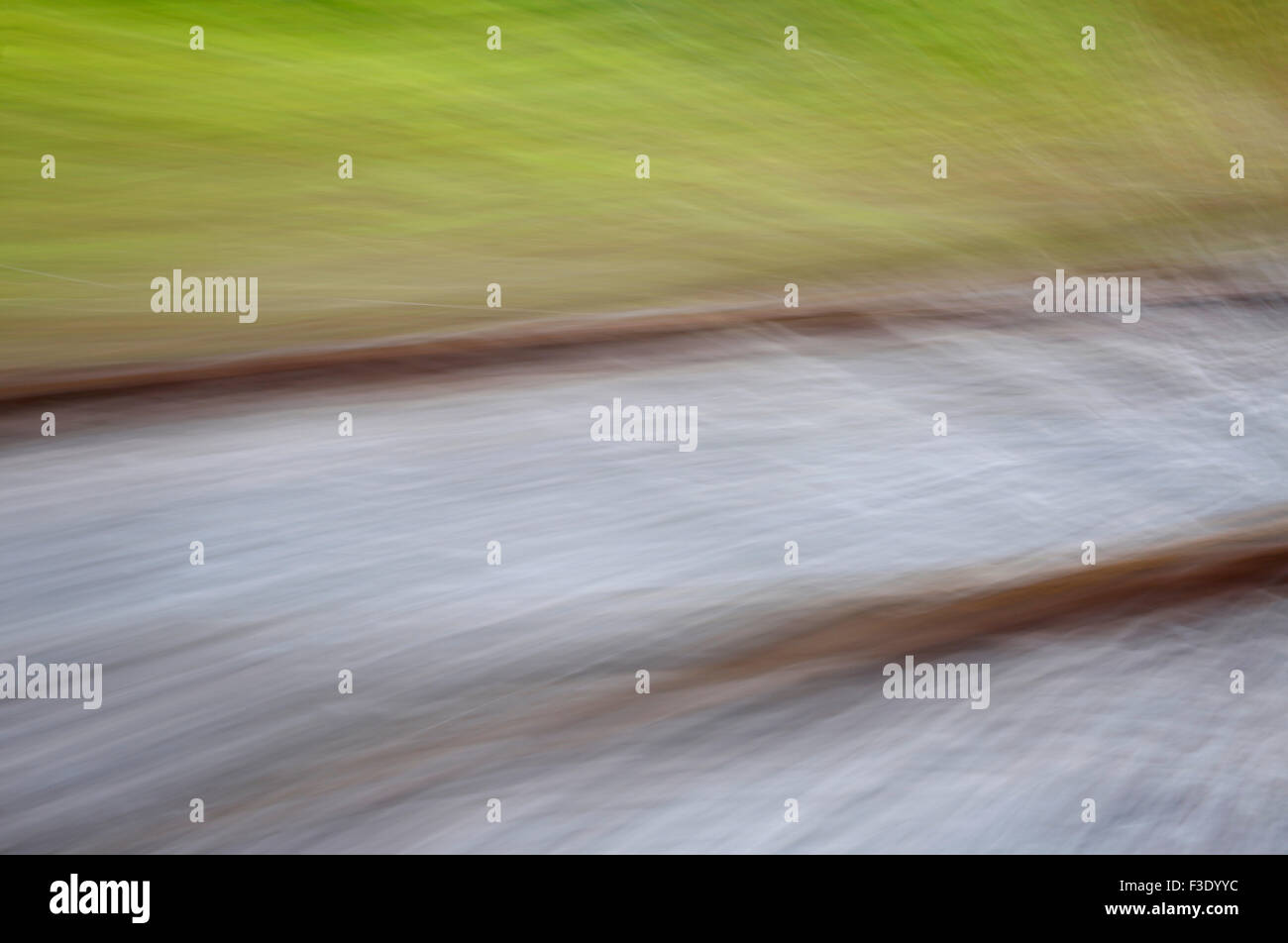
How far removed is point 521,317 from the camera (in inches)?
30.5

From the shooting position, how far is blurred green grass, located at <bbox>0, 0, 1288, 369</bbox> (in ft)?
2.40

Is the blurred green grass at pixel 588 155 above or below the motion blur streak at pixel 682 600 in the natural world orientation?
above

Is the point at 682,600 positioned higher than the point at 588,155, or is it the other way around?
the point at 588,155

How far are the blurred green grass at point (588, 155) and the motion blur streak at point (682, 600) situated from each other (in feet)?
0.22

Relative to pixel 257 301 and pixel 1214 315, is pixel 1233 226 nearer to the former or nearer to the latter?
pixel 1214 315

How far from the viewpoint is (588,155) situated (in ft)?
2.57

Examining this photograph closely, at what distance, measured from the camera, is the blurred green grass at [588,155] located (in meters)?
0.73

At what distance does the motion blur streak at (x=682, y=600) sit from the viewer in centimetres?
66

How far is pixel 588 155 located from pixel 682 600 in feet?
1.27

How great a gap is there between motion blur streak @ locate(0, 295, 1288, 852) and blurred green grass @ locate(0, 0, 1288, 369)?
7 cm

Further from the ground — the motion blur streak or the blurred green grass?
the blurred green grass

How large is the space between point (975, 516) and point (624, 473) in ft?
0.97

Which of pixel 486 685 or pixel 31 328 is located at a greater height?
pixel 31 328
